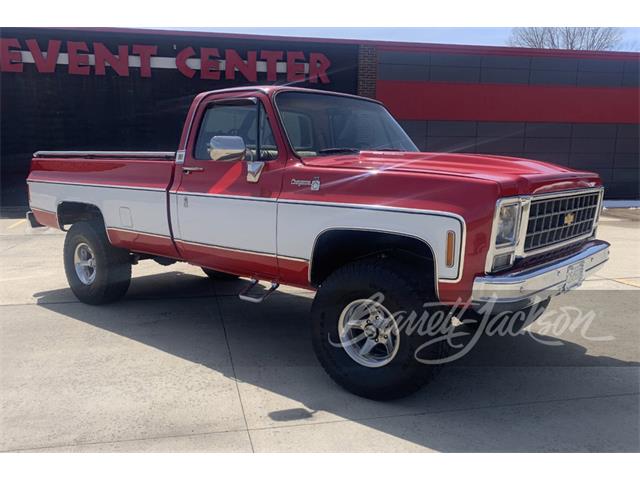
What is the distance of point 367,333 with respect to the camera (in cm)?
366

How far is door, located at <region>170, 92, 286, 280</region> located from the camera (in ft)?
13.3

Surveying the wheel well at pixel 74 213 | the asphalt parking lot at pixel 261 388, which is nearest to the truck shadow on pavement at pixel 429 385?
the asphalt parking lot at pixel 261 388

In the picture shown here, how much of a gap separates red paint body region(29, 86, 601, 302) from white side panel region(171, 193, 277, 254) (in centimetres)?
7

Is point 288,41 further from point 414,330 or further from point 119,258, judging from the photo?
point 414,330

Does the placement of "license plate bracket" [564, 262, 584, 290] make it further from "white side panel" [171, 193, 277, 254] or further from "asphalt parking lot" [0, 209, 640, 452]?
"white side panel" [171, 193, 277, 254]

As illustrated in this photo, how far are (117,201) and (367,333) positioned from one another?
3.00 m

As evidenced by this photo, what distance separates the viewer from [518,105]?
1711 centimetres

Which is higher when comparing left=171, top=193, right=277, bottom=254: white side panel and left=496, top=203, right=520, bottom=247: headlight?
left=496, top=203, right=520, bottom=247: headlight

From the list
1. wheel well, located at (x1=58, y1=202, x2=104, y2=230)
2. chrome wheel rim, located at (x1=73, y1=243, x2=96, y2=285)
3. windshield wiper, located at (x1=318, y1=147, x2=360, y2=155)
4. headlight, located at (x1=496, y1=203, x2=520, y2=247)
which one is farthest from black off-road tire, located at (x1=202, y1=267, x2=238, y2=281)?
headlight, located at (x1=496, y1=203, x2=520, y2=247)

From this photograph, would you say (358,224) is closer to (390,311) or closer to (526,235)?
(390,311)

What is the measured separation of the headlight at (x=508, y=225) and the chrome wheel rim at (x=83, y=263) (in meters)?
4.39

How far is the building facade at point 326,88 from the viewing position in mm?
14938

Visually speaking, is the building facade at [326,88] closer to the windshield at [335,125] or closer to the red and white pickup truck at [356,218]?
the red and white pickup truck at [356,218]

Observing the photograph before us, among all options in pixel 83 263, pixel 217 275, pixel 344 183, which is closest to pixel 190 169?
pixel 344 183
